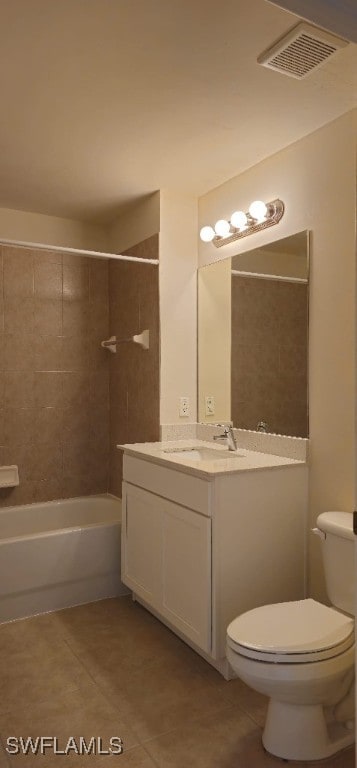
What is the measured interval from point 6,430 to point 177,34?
2.41 meters

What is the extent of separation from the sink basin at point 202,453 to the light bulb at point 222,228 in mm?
1125

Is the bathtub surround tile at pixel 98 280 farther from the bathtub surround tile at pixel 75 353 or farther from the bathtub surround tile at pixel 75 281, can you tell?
the bathtub surround tile at pixel 75 353

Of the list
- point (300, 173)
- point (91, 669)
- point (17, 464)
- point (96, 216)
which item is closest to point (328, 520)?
point (91, 669)

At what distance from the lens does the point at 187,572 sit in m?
2.22

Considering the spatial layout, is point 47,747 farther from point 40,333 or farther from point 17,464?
point 40,333

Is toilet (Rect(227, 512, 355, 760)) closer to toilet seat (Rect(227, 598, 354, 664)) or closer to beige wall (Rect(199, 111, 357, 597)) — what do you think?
toilet seat (Rect(227, 598, 354, 664))

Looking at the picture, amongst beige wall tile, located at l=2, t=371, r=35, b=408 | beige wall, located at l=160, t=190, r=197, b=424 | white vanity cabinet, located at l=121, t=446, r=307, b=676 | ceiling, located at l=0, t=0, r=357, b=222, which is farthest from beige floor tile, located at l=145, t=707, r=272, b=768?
ceiling, located at l=0, t=0, r=357, b=222

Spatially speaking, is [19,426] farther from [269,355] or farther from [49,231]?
[269,355]

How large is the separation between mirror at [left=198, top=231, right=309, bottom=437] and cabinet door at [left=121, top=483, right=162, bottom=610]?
0.63 metres

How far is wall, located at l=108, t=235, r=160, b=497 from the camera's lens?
3061mm

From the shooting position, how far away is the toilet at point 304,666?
155 cm

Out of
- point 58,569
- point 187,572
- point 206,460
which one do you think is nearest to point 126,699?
point 187,572

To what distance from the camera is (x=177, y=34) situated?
1.65 metres

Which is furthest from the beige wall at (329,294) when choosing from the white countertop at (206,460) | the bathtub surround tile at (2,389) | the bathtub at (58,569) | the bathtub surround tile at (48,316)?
the bathtub surround tile at (2,389)
